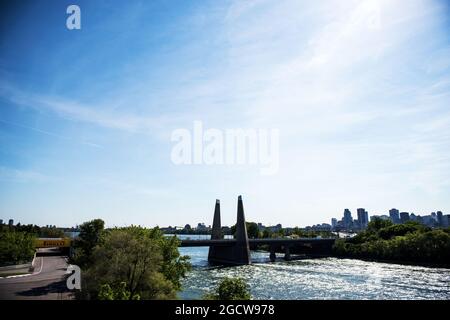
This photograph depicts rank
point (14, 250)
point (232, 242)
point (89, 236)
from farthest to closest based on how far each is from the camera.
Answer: point (232, 242) < point (89, 236) < point (14, 250)

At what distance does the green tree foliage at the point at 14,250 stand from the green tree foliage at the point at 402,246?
3832 inches

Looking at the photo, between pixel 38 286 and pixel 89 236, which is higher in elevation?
pixel 89 236

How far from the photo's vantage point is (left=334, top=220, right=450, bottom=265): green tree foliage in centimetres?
8681

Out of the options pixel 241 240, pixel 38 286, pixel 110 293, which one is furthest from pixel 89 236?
pixel 241 240

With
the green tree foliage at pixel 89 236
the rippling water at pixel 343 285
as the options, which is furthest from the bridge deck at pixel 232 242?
the green tree foliage at pixel 89 236

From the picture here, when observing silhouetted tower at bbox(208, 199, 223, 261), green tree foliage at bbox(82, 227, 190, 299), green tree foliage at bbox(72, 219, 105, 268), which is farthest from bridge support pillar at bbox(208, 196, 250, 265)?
green tree foliage at bbox(82, 227, 190, 299)

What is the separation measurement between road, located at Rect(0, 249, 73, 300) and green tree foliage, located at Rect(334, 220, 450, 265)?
9099 cm

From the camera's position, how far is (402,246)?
9625cm

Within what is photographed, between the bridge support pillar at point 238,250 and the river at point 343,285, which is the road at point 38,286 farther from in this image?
the bridge support pillar at point 238,250

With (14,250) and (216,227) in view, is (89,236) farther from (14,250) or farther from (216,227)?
(216,227)

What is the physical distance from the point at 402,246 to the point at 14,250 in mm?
100913

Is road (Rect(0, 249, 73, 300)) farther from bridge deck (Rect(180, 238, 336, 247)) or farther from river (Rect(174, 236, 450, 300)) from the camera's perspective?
bridge deck (Rect(180, 238, 336, 247))

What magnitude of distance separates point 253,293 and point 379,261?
65827mm

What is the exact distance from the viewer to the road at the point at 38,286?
32.9 meters
